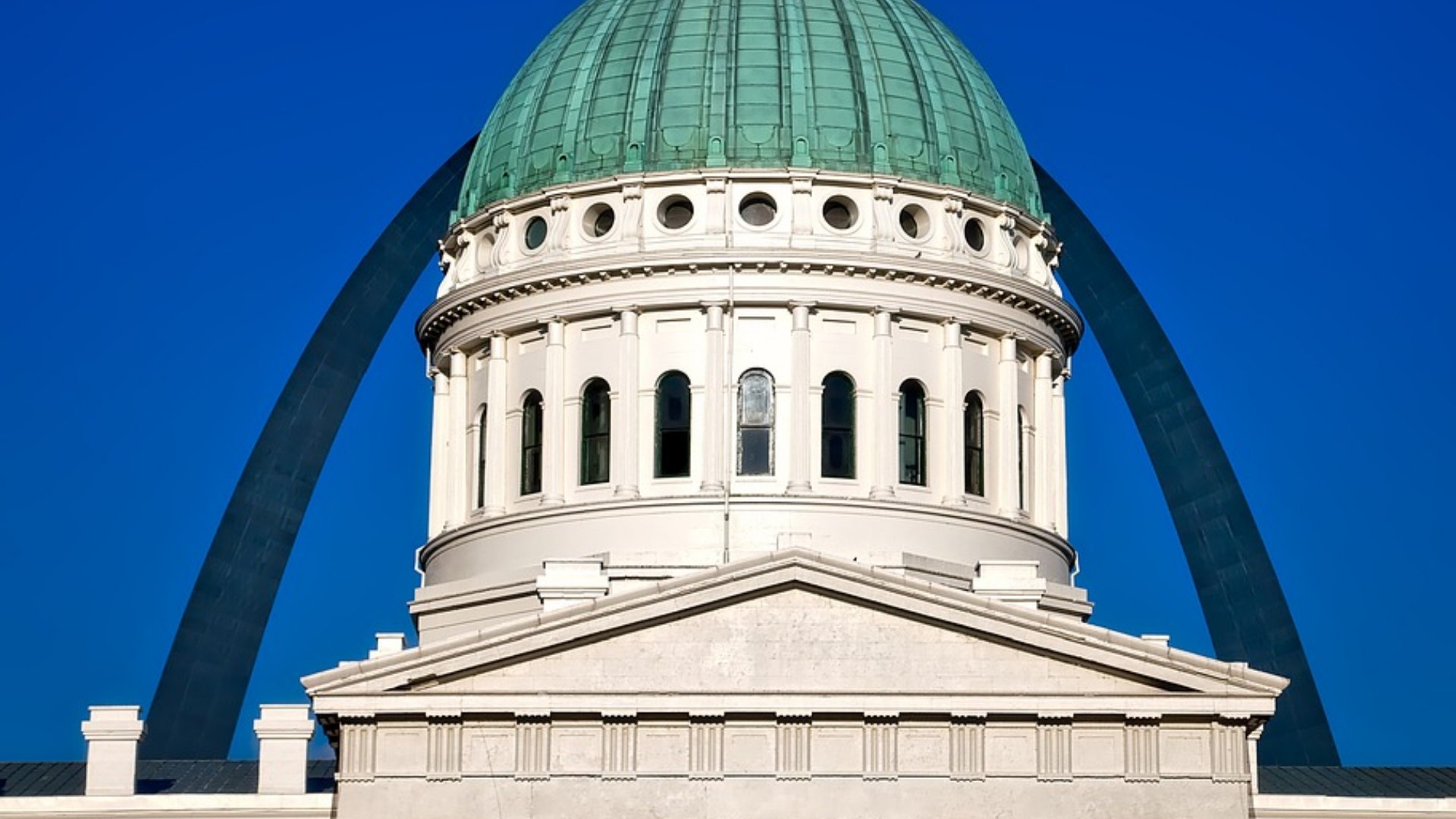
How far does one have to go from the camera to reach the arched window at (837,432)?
87.5m

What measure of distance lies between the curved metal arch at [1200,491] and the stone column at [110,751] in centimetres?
2921

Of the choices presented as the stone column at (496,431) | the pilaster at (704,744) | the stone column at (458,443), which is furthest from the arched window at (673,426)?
the pilaster at (704,744)

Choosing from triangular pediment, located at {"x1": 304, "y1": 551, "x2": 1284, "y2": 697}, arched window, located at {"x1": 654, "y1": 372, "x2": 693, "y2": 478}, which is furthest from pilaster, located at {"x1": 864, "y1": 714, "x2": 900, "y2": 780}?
arched window, located at {"x1": 654, "y1": 372, "x2": 693, "y2": 478}

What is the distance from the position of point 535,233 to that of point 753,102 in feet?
19.1

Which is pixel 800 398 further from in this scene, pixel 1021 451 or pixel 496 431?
pixel 496 431

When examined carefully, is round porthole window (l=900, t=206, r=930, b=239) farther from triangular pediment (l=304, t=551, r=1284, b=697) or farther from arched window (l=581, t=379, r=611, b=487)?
triangular pediment (l=304, t=551, r=1284, b=697)

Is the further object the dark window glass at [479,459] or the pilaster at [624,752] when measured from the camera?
the dark window glass at [479,459]

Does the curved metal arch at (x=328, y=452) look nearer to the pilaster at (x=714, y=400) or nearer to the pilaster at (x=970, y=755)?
the pilaster at (x=714, y=400)

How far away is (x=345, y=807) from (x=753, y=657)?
319 inches

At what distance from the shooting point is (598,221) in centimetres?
8925

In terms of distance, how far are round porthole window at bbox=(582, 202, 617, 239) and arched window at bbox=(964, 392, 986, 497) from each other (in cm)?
890

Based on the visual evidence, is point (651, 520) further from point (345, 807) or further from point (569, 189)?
point (345, 807)

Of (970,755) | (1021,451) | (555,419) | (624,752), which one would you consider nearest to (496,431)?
(555,419)

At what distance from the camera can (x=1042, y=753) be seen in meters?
74.5
